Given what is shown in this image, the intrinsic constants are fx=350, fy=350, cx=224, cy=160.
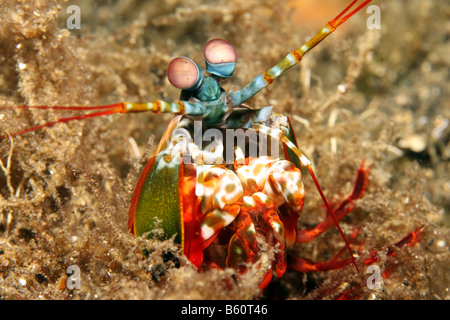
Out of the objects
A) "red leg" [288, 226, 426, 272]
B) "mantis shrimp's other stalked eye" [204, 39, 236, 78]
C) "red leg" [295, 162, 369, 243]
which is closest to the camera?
"mantis shrimp's other stalked eye" [204, 39, 236, 78]

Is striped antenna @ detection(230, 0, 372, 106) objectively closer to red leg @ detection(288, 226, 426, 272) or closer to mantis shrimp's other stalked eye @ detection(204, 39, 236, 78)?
mantis shrimp's other stalked eye @ detection(204, 39, 236, 78)

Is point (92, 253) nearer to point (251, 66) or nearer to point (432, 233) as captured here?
point (251, 66)

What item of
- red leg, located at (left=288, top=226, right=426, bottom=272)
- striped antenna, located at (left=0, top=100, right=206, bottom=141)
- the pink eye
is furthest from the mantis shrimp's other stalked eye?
red leg, located at (left=288, top=226, right=426, bottom=272)

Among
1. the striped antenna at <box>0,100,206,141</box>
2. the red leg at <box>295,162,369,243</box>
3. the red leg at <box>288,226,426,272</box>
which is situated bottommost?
the red leg at <box>288,226,426,272</box>

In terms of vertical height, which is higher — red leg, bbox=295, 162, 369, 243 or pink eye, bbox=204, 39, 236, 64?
pink eye, bbox=204, 39, 236, 64

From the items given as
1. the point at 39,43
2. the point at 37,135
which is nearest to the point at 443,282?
the point at 37,135

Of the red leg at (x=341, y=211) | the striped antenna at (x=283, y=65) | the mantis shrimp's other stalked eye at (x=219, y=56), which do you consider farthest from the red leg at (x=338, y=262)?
the mantis shrimp's other stalked eye at (x=219, y=56)
